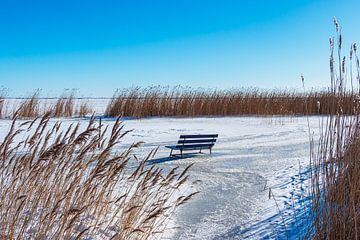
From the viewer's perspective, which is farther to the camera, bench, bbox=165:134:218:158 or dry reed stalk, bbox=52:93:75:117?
dry reed stalk, bbox=52:93:75:117

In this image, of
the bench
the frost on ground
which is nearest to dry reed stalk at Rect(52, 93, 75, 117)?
the frost on ground

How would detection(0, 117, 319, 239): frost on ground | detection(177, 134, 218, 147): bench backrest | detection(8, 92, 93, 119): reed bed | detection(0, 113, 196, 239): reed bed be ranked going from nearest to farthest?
detection(0, 113, 196, 239): reed bed, detection(0, 117, 319, 239): frost on ground, detection(177, 134, 218, 147): bench backrest, detection(8, 92, 93, 119): reed bed

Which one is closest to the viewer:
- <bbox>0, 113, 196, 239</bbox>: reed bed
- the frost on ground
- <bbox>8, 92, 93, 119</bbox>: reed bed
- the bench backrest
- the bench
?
<bbox>0, 113, 196, 239</bbox>: reed bed

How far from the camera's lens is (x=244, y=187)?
5.58m

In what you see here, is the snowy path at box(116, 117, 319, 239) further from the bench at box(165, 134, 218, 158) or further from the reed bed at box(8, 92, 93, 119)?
the reed bed at box(8, 92, 93, 119)

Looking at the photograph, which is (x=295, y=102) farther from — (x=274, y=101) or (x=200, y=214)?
(x=200, y=214)

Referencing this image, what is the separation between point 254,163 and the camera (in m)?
7.47

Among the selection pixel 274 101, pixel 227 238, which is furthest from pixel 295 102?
pixel 227 238

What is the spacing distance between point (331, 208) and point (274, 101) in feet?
56.6

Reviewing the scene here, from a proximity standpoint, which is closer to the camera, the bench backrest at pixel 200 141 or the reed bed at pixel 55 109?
the bench backrest at pixel 200 141

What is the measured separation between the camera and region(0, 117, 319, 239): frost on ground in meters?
3.80

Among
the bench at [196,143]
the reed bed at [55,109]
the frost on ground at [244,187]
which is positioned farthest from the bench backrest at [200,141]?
the reed bed at [55,109]

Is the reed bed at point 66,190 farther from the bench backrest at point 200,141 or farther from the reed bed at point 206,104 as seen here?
the reed bed at point 206,104

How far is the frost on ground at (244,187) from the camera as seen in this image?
12.5 feet
